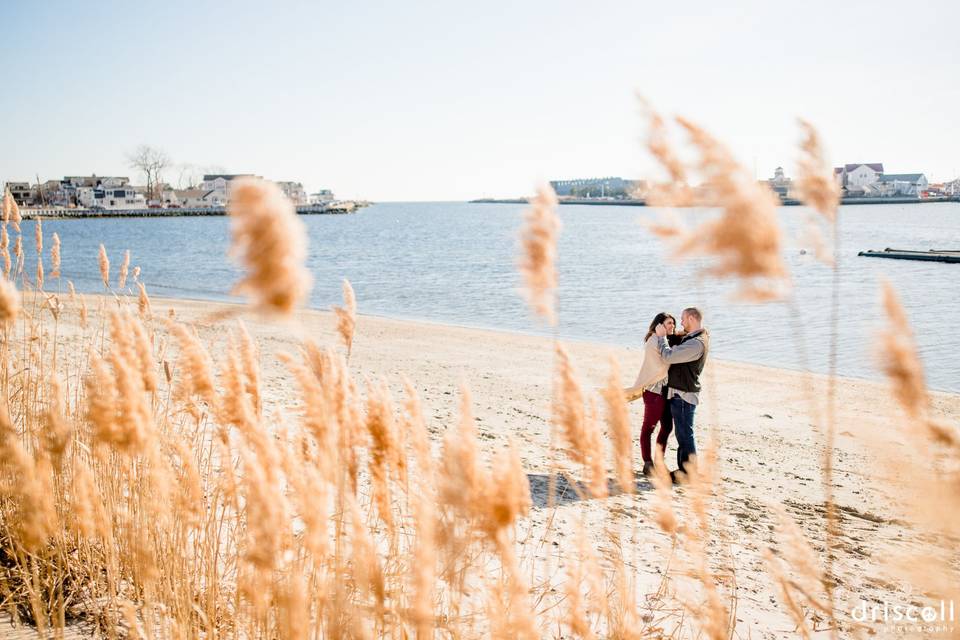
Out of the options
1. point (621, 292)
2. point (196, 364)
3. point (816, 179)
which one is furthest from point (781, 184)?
point (621, 292)

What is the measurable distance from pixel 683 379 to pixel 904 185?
559ft

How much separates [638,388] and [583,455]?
6010mm

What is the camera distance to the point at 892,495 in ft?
6.21


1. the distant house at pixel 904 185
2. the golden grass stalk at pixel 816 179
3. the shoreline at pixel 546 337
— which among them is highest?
the distant house at pixel 904 185

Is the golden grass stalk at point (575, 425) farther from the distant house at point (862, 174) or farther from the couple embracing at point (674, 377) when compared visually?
the distant house at point (862, 174)

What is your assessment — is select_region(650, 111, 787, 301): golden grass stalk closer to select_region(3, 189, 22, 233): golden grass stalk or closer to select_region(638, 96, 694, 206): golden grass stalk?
select_region(638, 96, 694, 206): golden grass stalk

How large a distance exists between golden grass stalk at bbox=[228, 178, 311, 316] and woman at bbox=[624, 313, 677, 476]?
6813 mm

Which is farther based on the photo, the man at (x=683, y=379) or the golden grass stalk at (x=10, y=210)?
the man at (x=683, y=379)

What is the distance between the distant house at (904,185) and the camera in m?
148

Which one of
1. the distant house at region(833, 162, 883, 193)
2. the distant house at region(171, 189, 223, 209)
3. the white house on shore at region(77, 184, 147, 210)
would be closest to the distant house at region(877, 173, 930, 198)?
the distant house at region(833, 162, 883, 193)

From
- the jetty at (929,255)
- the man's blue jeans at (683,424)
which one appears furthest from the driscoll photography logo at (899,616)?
the jetty at (929,255)

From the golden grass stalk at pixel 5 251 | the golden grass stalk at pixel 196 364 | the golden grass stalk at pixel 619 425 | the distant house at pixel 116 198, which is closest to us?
the golden grass stalk at pixel 196 364

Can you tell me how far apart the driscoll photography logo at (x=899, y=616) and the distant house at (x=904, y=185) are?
168187mm

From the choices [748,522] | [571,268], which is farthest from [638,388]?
[571,268]
